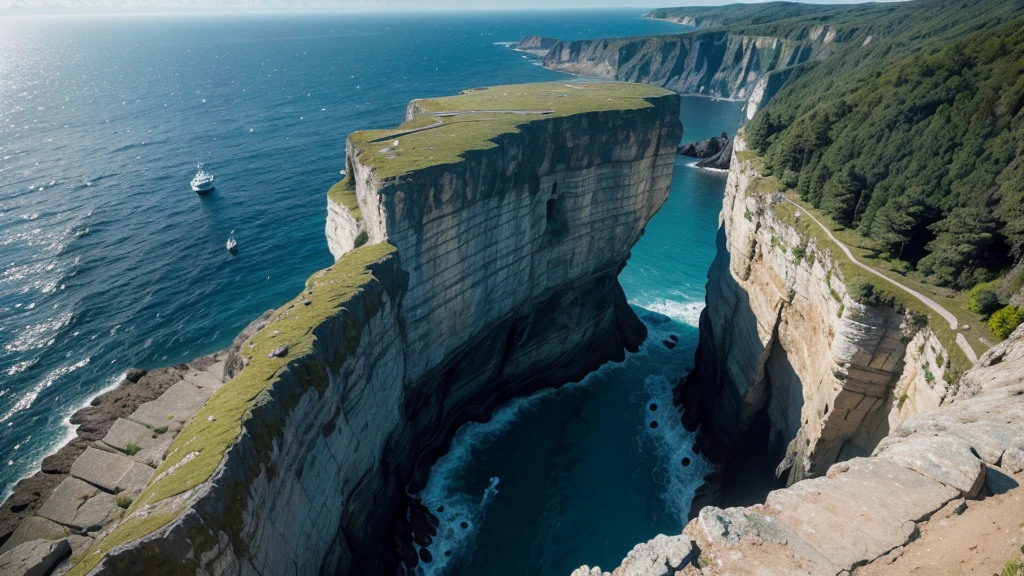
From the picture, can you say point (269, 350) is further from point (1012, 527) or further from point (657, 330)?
point (657, 330)

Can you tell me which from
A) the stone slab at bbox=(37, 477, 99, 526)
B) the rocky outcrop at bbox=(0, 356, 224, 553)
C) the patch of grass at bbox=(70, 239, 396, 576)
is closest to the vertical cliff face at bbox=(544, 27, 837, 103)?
the patch of grass at bbox=(70, 239, 396, 576)

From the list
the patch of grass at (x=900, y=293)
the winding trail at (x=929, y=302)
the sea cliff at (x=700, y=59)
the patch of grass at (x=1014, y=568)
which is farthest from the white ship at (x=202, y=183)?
the sea cliff at (x=700, y=59)

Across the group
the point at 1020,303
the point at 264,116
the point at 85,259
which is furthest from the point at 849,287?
the point at 264,116

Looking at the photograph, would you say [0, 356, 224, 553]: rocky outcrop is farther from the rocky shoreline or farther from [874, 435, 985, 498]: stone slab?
[874, 435, 985, 498]: stone slab

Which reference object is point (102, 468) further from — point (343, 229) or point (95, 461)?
point (343, 229)

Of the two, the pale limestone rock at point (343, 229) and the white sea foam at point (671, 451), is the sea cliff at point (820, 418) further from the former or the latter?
the pale limestone rock at point (343, 229)

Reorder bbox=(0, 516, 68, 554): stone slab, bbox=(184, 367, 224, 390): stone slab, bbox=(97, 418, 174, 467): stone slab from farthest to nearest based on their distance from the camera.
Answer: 1. bbox=(184, 367, 224, 390): stone slab
2. bbox=(97, 418, 174, 467): stone slab
3. bbox=(0, 516, 68, 554): stone slab
